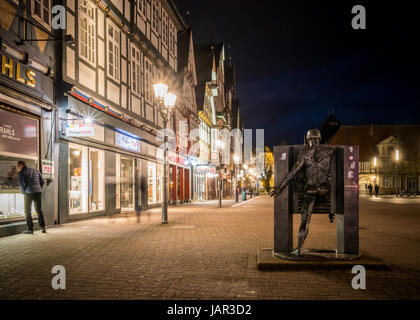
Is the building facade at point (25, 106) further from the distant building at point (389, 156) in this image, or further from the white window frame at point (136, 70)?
the distant building at point (389, 156)

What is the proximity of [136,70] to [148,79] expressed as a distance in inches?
80.4

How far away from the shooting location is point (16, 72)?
10.7m

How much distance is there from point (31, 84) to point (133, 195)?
10.6 metres

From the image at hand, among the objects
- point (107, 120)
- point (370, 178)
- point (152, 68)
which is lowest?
point (370, 178)

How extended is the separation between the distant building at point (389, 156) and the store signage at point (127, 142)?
5681 centimetres

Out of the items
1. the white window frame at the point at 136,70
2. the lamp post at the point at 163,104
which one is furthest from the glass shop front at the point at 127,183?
the lamp post at the point at 163,104

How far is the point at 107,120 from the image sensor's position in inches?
670

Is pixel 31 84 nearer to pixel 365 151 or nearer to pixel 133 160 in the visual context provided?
pixel 133 160

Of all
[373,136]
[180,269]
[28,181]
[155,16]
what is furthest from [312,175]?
[373,136]

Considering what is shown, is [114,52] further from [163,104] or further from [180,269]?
[180,269]
